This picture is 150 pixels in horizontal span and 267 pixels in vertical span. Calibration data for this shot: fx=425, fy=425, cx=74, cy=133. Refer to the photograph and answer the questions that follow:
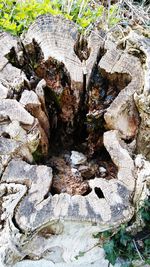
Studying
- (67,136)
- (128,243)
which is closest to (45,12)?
(67,136)

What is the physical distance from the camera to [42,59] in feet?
6.20

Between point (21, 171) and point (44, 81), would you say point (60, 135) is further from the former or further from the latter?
point (21, 171)

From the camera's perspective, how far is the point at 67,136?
6.48 ft

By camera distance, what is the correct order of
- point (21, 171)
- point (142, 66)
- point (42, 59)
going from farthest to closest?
1. point (42, 59)
2. point (142, 66)
3. point (21, 171)

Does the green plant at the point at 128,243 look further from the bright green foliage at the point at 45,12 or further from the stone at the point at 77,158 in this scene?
the bright green foliage at the point at 45,12

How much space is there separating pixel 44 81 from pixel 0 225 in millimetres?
644

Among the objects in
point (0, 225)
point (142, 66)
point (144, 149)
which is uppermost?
point (142, 66)

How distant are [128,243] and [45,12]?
1.38 metres

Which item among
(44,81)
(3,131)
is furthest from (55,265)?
(44,81)

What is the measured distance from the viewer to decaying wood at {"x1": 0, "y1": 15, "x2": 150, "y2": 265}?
1457 millimetres

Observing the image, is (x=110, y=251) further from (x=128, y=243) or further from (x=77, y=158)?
(x=77, y=158)

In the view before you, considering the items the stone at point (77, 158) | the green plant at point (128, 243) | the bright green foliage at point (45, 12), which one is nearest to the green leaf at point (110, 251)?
the green plant at point (128, 243)

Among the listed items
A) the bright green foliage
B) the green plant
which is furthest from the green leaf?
the bright green foliage

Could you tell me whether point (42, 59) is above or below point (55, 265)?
above
